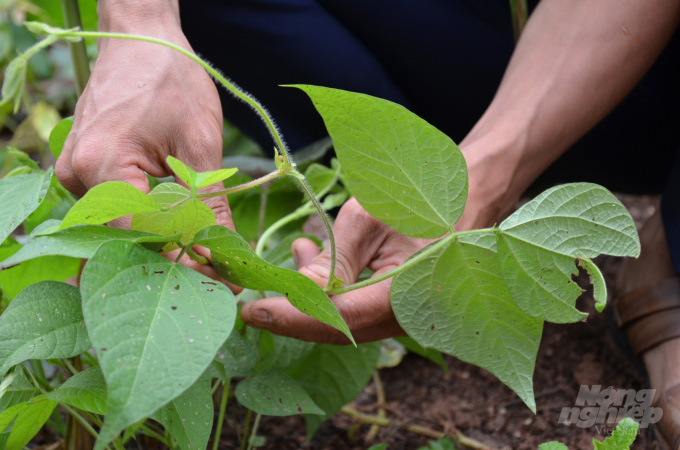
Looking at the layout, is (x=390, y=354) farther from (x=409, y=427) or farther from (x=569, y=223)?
(x=569, y=223)

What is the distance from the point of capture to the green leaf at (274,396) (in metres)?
0.70

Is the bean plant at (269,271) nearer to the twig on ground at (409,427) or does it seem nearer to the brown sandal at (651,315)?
the twig on ground at (409,427)

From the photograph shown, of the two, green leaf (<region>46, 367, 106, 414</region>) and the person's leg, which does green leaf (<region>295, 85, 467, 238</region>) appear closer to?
green leaf (<region>46, 367, 106, 414</region>)

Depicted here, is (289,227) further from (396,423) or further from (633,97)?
(633,97)

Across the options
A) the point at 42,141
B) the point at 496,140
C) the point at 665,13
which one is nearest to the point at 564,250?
the point at 496,140

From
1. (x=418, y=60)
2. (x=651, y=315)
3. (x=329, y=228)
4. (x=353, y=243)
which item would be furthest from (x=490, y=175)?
(x=418, y=60)

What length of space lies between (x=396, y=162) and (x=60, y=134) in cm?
42

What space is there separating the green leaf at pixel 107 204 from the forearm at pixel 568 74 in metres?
0.50

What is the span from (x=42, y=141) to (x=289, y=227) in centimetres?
118

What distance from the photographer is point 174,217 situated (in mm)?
584

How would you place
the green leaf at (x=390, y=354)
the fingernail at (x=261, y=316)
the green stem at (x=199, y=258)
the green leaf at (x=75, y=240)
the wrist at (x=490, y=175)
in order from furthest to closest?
1. the green leaf at (x=390, y=354)
2. the wrist at (x=490, y=175)
3. the fingernail at (x=261, y=316)
4. the green stem at (x=199, y=258)
5. the green leaf at (x=75, y=240)

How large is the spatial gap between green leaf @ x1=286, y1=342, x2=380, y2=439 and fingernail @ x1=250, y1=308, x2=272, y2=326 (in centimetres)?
21

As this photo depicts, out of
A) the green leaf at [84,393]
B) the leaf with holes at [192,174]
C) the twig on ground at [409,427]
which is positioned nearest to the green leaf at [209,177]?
the leaf with holes at [192,174]

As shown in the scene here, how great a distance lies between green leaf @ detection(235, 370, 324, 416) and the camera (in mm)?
704
